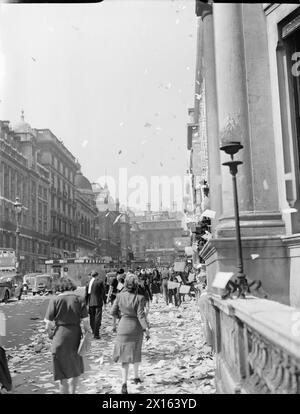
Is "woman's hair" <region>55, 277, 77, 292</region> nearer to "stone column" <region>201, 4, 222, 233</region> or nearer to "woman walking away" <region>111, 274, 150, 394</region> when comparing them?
"woman walking away" <region>111, 274, 150, 394</region>

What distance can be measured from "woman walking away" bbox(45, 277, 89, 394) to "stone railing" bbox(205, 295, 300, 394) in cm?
176

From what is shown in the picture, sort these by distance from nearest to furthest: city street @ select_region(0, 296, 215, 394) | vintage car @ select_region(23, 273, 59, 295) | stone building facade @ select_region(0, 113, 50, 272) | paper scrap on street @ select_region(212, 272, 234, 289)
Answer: paper scrap on street @ select_region(212, 272, 234, 289)
city street @ select_region(0, 296, 215, 394)
vintage car @ select_region(23, 273, 59, 295)
stone building facade @ select_region(0, 113, 50, 272)

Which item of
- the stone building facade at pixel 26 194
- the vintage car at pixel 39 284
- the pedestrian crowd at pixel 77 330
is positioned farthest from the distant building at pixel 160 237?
the pedestrian crowd at pixel 77 330

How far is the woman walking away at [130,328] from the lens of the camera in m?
6.59

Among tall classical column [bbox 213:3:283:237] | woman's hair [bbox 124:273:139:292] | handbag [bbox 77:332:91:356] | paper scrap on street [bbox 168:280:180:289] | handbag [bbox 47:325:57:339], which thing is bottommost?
handbag [bbox 77:332:91:356]

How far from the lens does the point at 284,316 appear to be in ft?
11.8

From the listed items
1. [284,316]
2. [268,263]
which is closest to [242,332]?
[284,316]

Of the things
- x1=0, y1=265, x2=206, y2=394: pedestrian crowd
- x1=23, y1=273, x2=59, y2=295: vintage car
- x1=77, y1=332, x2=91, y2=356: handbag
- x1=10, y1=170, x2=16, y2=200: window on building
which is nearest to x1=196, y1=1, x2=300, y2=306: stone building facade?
x1=0, y1=265, x2=206, y2=394: pedestrian crowd

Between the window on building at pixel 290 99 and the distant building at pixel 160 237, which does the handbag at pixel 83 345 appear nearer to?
the window on building at pixel 290 99

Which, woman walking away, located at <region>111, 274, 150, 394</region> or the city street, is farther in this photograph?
woman walking away, located at <region>111, 274, 150, 394</region>

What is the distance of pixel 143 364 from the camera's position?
7.91m

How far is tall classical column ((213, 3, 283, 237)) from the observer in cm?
823

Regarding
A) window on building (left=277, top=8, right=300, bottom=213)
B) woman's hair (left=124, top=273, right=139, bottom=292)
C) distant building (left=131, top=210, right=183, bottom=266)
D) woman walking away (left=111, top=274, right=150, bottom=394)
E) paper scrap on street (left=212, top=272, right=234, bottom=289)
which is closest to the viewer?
paper scrap on street (left=212, top=272, right=234, bottom=289)
